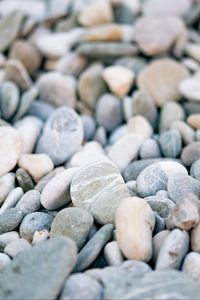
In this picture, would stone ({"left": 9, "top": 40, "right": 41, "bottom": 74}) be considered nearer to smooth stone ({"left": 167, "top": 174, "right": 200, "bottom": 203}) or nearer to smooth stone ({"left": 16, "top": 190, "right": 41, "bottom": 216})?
Answer: smooth stone ({"left": 16, "top": 190, "right": 41, "bottom": 216})

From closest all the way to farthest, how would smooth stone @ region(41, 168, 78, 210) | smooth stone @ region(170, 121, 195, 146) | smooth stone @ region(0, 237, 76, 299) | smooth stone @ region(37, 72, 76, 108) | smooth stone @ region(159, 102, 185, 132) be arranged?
smooth stone @ region(0, 237, 76, 299)
smooth stone @ region(41, 168, 78, 210)
smooth stone @ region(170, 121, 195, 146)
smooth stone @ region(159, 102, 185, 132)
smooth stone @ region(37, 72, 76, 108)

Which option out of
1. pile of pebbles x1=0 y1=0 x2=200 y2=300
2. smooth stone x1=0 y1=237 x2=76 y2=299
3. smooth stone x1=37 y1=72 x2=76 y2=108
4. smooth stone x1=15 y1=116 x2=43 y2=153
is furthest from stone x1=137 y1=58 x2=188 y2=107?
smooth stone x1=0 y1=237 x2=76 y2=299

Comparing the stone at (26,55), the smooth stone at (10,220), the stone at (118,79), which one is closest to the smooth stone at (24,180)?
the smooth stone at (10,220)

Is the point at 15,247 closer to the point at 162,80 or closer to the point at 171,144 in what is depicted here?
the point at 171,144

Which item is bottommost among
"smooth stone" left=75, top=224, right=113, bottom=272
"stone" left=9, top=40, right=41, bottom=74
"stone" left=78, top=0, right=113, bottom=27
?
"smooth stone" left=75, top=224, right=113, bottom=272

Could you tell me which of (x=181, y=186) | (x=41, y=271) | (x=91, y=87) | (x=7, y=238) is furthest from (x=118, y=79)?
(x=41, y=271)

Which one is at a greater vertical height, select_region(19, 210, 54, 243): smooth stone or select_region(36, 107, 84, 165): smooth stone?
select_region(36, 107, 84, 165): smooth stone

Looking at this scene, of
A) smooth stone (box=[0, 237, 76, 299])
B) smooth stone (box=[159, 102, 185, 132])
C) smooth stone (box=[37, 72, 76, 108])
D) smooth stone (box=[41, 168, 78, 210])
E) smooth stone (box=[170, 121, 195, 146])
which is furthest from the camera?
smooth stone (box=[37, 72, 76, 108])

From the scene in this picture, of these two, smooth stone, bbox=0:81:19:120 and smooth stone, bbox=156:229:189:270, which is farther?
smooth stone, bbox=0:81:19:120

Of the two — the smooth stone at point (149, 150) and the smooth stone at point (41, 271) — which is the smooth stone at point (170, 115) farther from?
the smooth stone at point (41, 271)
